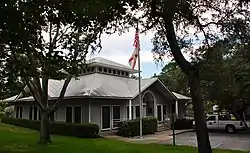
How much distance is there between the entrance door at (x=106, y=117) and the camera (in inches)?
1086

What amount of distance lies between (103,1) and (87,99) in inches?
750

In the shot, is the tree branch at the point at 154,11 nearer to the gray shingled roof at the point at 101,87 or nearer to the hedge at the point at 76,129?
the hedge at the point at 76,129

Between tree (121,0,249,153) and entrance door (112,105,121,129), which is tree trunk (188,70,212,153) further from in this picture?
entrance door (112,105,121,129)

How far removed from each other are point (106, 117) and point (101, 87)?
2.67m

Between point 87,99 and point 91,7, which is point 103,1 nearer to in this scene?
point 91,7

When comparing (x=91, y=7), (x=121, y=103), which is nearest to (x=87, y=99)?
(x=121, y=103)

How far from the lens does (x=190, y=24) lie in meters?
12.2

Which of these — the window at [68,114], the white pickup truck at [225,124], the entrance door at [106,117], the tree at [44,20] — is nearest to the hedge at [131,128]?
the entrance door at [106,117]

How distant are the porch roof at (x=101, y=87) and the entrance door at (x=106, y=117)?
1.56 metres

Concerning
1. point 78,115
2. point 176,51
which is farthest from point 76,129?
point 176,51

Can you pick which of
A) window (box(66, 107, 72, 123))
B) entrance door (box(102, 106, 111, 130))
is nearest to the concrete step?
entrance door (box(102, 106, 111, 130))

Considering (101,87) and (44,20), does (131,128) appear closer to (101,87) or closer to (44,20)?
(101,87)

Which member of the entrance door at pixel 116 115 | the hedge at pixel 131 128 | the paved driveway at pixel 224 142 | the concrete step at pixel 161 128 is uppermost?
the entrance door at pixel 116 115

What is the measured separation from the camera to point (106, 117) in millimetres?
27953
